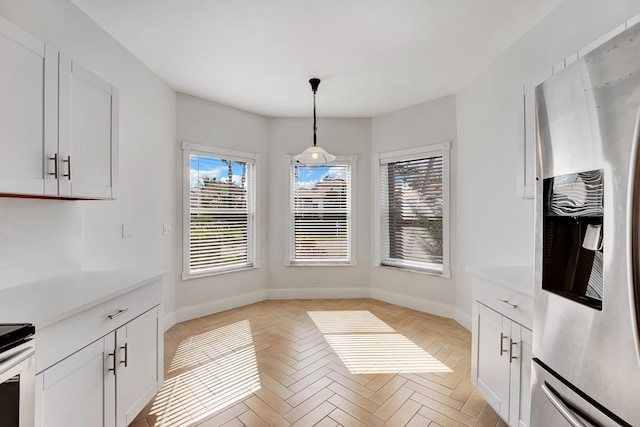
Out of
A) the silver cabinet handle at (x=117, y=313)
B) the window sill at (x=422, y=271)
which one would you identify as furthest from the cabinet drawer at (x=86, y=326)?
the window sill at (x=422, y=271)

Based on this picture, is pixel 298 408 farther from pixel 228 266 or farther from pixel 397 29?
pixel 397 29

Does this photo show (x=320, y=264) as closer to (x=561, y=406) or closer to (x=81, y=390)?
(x=81, y=390)

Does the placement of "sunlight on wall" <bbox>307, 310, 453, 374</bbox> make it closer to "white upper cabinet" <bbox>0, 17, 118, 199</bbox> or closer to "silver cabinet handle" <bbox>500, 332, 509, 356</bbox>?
"silver cabinet handle" <bbox>500, 332, 509, 356</bbox>

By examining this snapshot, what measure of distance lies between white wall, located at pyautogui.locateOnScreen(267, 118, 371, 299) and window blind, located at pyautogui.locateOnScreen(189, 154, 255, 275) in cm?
36

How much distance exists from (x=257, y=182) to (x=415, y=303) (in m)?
2.69

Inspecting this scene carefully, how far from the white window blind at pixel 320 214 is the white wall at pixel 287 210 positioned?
0.39 ft

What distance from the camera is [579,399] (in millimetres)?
1004

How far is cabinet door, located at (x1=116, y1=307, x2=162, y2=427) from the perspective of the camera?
1.60 metres

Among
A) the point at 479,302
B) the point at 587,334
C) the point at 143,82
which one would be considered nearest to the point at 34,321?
the point at 587,334

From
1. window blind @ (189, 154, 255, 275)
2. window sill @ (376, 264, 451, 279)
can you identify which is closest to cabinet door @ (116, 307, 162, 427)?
window blind @ (189, 154, 255, 275)

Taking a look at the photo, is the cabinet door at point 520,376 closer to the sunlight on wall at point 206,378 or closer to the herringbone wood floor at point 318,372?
the herringbone wood floor at point 318,372

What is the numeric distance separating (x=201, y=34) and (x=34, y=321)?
2.23 m

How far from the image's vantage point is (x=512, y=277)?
1.81 metres

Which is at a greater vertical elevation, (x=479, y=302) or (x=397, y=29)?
(x=397, y=29)
